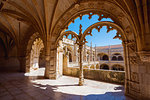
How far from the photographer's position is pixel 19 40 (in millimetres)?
7051

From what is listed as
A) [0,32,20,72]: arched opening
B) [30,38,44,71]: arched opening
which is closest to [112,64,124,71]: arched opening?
[30,38,44,71]: arched opening

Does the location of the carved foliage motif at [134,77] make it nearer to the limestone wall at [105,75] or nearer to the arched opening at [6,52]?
the limestone wall at [105,75]

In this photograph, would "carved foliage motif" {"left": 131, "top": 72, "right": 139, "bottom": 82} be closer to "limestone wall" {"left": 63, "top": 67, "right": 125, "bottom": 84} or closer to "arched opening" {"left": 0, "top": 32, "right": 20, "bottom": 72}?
"limestone wall" {"left": 63, "top": 67, "right": 125, "bottom": 84}

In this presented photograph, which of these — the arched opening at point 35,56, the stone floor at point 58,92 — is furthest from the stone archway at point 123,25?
the arched opening at point 35,56

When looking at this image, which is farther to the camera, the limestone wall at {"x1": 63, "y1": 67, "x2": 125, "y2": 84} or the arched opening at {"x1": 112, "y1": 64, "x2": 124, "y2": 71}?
the arched opening at {"x1": 112, "y1": 64, "x2": 124, "y2": 71}

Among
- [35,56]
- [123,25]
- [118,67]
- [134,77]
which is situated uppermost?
[123,25]

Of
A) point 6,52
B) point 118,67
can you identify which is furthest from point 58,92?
A: point 118,67

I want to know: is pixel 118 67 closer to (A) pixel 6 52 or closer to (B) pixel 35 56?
(B) pixel 35 56

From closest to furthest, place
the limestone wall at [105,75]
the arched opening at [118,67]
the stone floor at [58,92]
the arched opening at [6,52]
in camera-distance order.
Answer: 1. the stone floor at [58,92]
2. the limestone wall at [105,75]
3. the arched opening at [6,52]
4. the arched opening at [118,67]

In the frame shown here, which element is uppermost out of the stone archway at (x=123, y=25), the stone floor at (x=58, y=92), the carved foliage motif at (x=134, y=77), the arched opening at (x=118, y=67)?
the stone archway at (x=123, y=25)

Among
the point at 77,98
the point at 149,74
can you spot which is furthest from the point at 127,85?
the point at 77,98

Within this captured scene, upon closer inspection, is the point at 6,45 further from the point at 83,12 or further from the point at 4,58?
the point at 83,12

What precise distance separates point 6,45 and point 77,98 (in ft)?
37.6

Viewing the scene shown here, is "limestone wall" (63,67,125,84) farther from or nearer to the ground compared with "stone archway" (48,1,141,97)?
nearer to the ground
